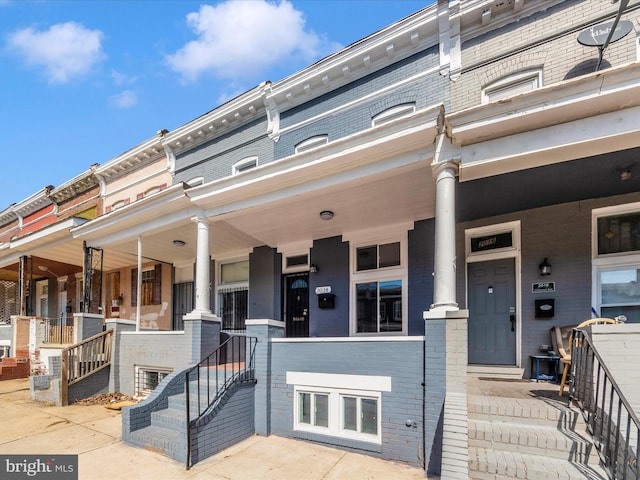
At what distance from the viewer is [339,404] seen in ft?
17.2

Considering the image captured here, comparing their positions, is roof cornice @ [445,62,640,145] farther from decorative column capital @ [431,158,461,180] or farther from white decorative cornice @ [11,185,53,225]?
white decorative cornice @ [11,185,53,225]

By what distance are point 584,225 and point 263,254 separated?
6.63 meters

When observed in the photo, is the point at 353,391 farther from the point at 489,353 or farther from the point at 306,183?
the point at 306,183

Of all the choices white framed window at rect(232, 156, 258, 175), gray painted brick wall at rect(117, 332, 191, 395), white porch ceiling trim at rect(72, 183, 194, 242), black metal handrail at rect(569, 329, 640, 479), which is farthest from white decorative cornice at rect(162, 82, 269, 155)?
black metal handrail at rect(569, 329, 640, 479)

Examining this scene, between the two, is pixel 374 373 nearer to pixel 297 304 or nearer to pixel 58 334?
pixel 297 304

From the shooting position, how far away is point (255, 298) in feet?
29.7

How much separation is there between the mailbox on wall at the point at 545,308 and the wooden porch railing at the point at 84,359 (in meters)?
8.92

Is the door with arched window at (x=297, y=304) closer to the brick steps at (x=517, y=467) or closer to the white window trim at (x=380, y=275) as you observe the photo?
the white window trim at (x=380, y=275)

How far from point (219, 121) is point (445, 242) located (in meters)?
7.11

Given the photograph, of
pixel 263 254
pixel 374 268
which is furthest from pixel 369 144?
pixel 263 254

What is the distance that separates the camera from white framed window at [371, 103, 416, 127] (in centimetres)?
704

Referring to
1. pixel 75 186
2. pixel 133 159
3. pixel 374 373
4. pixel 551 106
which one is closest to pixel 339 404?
pixel 374 373
